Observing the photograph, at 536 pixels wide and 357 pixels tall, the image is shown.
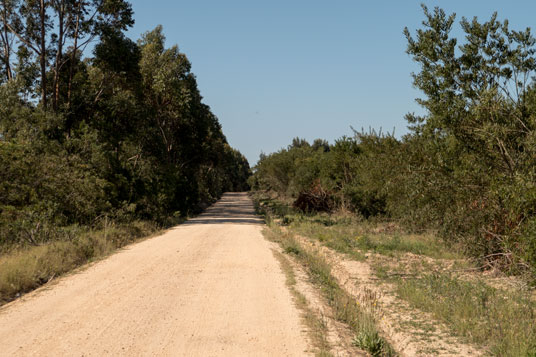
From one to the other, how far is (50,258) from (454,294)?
9.64 meters

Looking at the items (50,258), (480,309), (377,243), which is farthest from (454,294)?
(50,258)

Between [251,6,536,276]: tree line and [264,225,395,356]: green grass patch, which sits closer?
[264,225,395,356]: green grass patch

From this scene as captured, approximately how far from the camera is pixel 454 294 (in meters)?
9.00

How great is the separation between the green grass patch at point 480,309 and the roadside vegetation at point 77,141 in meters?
8.49

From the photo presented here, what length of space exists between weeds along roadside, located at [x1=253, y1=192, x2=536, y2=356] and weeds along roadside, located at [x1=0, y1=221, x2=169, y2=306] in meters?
7.98

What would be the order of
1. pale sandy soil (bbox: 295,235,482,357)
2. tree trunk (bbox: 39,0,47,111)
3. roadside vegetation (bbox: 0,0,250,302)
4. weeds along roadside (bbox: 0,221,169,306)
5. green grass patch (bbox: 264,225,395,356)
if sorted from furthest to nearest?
1. tree trunk (bbox: 39,0,47,111)
2. roadside vegetation (bbox: 0,0,250,302)
3. weeds along roadside (bbox: 0,221,169,306)
4. pale sandy soil (bbox: 295,235,482,357)
5. green grass patch (bbox: 264,225,395,356)

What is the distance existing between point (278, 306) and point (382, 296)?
2.85 metres

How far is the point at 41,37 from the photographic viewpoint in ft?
74.3

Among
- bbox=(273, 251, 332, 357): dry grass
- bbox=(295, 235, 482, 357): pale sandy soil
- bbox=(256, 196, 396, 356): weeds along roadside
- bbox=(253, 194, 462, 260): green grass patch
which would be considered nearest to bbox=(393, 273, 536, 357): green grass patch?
bbox=(295, 235, 482, 357): pale sandy soil

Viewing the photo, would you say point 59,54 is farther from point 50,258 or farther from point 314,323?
point 314,323

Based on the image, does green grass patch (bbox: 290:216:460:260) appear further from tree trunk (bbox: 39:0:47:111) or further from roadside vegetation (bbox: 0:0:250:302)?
tree trunk (bbox: 39:0:47:111)

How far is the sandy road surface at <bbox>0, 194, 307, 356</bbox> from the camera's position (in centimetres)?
595

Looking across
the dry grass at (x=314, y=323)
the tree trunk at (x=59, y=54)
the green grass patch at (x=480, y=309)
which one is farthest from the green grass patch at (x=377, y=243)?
the tree trunk at (x=59, y=54)

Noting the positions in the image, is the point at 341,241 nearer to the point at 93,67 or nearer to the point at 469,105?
the point at 469,105
